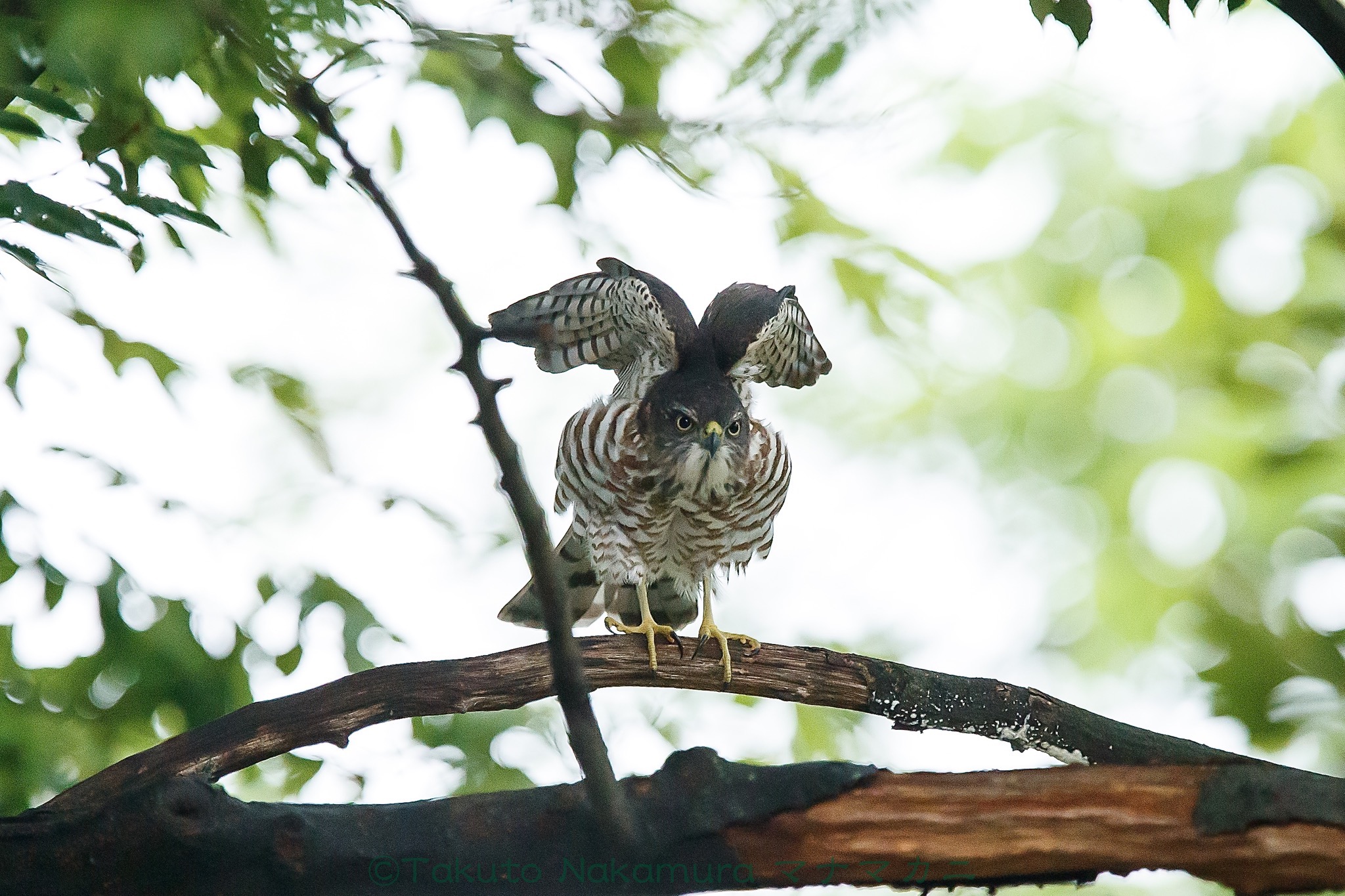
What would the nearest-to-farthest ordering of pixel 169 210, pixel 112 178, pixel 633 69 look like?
pixel 169 210
pixel 112 178
pixel 633 69

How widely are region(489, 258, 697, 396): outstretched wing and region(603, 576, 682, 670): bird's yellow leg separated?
0.77 metres

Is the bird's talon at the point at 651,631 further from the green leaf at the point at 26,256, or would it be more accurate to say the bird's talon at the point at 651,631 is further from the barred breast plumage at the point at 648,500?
the green leaf at the point at 26,256

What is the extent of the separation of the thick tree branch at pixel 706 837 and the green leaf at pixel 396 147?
2.06 meters

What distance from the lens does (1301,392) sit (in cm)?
473

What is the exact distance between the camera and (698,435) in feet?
13.3

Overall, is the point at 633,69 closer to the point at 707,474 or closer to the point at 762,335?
the point at 762,335

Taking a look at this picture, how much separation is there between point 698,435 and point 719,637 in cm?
70

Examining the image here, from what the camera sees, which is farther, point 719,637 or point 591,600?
point 591,600

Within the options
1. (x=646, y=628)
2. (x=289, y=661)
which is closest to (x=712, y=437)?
(x=646, y=628)

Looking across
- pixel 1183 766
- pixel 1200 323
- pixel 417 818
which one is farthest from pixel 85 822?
pixel 1200 323

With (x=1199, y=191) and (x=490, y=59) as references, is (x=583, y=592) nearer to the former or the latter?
(x=490, y=59)

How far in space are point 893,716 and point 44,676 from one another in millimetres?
2553

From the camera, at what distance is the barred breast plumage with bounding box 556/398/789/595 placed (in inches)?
163

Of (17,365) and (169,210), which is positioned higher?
(17,365)
